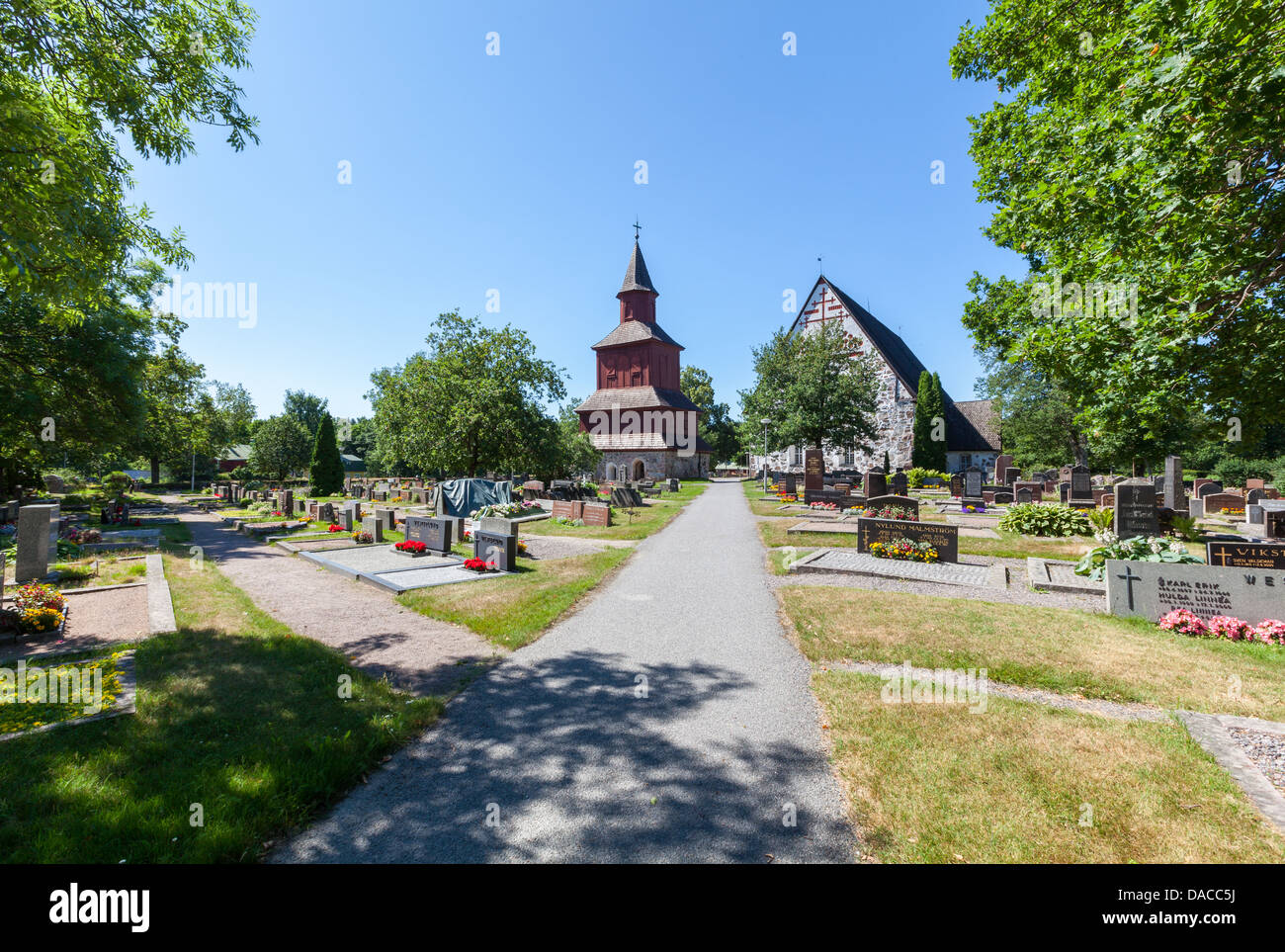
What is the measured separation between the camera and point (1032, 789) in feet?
11.1

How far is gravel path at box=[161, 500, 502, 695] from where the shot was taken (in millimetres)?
5574

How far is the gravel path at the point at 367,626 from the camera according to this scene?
557 cm

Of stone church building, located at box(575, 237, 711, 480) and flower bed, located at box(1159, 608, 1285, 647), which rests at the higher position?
stone church building, located at box(575, 237, 711, 480)

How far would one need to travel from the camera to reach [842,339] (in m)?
37.1

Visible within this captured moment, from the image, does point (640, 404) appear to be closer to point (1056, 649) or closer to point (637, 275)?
point (637, 275)

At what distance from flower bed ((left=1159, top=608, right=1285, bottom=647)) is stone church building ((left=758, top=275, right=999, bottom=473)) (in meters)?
34.0

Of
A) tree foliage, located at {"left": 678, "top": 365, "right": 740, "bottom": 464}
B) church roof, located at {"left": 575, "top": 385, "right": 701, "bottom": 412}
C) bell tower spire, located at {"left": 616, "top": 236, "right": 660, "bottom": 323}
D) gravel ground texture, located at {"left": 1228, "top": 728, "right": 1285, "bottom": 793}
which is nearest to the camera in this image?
gravel ground texture, located at {"left": 1228, "top": 728, "right": 1285, "bottom": 793}

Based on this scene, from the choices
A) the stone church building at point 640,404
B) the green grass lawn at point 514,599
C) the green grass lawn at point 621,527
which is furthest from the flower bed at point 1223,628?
the stone church building at point 640,404

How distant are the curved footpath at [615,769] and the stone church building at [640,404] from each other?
40.9m

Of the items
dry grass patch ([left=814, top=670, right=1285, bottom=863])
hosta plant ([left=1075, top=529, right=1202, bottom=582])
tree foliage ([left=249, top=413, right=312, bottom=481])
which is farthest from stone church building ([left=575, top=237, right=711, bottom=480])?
dry grass patch ([left=814, top=670, right=1285, bottom=863])

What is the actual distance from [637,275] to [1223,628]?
55.7m

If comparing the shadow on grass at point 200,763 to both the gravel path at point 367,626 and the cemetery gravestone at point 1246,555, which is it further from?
the cemetery gravestone at point 1246,555

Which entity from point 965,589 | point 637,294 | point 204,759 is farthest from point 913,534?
point 637,294

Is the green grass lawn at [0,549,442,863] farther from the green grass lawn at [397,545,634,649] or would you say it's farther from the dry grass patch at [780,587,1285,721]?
the dry grass patch at [780,587,1285,721]
